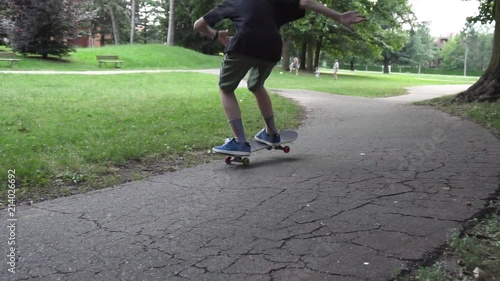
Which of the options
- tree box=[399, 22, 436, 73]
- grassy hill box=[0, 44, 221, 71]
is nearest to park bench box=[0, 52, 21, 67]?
grassy hill box=[0, 44, 221, 71]

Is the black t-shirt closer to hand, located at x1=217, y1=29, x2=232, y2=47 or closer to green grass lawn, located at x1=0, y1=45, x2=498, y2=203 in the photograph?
hand, located at x1=217, y1=29, x2=232, y2=47

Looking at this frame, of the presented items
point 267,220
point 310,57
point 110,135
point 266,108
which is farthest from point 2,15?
point 310,57

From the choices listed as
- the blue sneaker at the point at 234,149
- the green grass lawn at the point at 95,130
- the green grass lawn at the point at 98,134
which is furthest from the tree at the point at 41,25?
the blue sneaker at the point at 234,149

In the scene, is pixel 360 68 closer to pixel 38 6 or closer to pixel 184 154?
pixel 38 6

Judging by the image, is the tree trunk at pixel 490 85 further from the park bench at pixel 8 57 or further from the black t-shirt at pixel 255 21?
the park bench at pixel 8 57

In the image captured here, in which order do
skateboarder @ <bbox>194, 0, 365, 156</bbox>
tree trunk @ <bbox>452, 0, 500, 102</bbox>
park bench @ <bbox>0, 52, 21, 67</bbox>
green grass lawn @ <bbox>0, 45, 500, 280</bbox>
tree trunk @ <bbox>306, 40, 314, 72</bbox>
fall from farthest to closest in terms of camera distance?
tree trunk @ <bbox>306, 40, 314, 72</bbox>, park bench @ <bbox>0, 52, 21, 67</bbox>, tree trunk @ <bbox>452, 0, 500, 102</bbox>, skateboarder @ <bbox>194, 0, 365, 156</bbox>, green grass lawn @ <bbox>0, 45, 500, 280</bbox>

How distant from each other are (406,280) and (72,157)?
4.17 meters

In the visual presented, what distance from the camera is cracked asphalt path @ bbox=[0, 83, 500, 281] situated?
2.69 metres

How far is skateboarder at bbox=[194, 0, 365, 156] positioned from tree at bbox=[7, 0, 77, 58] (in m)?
24.0

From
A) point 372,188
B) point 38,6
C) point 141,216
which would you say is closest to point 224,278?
point 141,216

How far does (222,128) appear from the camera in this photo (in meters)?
7.99

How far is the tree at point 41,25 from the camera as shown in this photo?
25719 millimetres

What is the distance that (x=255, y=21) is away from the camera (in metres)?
4.81

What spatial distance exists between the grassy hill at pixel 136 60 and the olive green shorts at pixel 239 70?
21042mm
